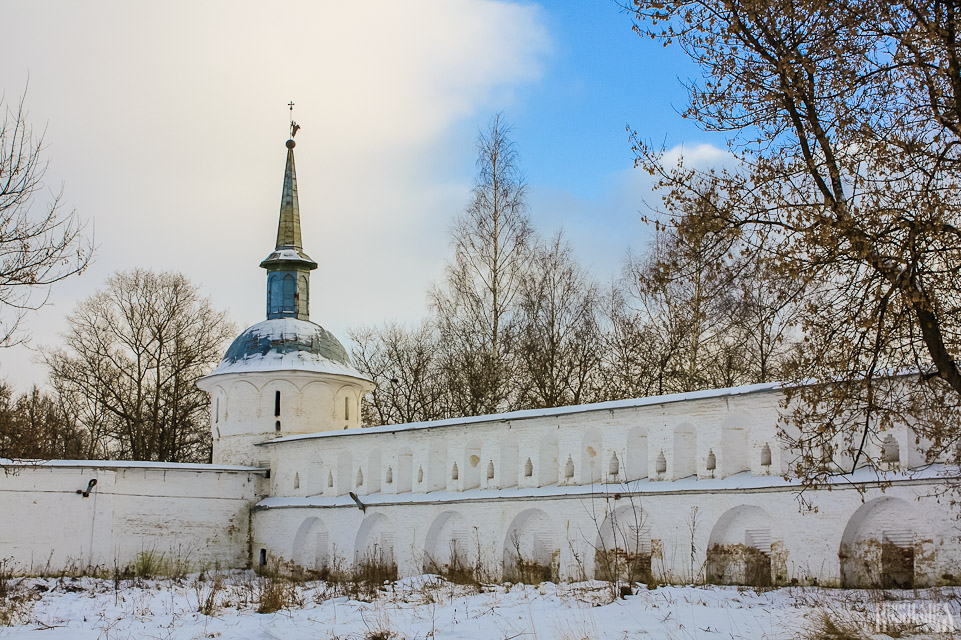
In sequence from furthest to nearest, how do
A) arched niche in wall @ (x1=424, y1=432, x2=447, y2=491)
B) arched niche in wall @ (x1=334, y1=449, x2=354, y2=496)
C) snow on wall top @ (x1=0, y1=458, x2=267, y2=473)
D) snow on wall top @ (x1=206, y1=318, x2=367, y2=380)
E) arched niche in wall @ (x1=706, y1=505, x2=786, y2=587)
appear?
1. snow on wall top @ (x1=206, y1=318, x2=367, y2=380)
2. arched niche in wall @ (x1=334, y1=449, x2=354, y2=496)
3. snow on wall top @ (x1=0, y1=458, x2=267, y2=473)
4. arched niche in wall @ (x1=424, y1=432, x2=447, y2=491)
5. arched niche in wall @ (x1=706, y1=505, x2=786, y2=587)

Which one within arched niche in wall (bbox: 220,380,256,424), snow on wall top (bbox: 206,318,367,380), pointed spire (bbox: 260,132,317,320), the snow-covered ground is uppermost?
pointed spire (bbox: 260,132,317,320)

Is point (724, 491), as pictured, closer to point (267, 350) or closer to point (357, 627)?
point (357, 627)

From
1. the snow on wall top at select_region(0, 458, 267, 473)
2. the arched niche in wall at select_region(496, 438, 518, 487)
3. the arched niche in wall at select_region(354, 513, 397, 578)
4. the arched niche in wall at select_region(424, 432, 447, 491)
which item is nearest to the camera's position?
the arched niche in wall at select_region(496, 438, 518, 487)

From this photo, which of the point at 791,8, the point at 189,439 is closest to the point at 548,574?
the point at 791,8

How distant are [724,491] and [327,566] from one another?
9434mm

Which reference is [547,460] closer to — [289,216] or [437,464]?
[437,464]

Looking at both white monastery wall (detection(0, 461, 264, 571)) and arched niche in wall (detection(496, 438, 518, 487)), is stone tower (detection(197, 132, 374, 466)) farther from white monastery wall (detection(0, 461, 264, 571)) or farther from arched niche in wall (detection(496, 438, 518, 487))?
arched niche in wall (detection(496, 438, 518, 487))

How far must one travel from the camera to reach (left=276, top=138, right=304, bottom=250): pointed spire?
27.1m

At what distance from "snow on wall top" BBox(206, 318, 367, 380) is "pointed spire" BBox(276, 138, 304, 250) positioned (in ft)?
7.04

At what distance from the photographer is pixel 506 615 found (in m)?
9.80

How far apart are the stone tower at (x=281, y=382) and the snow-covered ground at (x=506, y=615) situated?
37.1ft

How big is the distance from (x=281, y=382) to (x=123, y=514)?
4688 millimetres

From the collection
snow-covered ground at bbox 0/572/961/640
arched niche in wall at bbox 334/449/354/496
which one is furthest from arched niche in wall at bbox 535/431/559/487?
arched niche in wall at bbox 334/449/354/496

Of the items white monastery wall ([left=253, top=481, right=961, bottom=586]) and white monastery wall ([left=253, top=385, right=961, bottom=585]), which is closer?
white monastery wall ([left=253, top=481, right=961, bottom=586])
